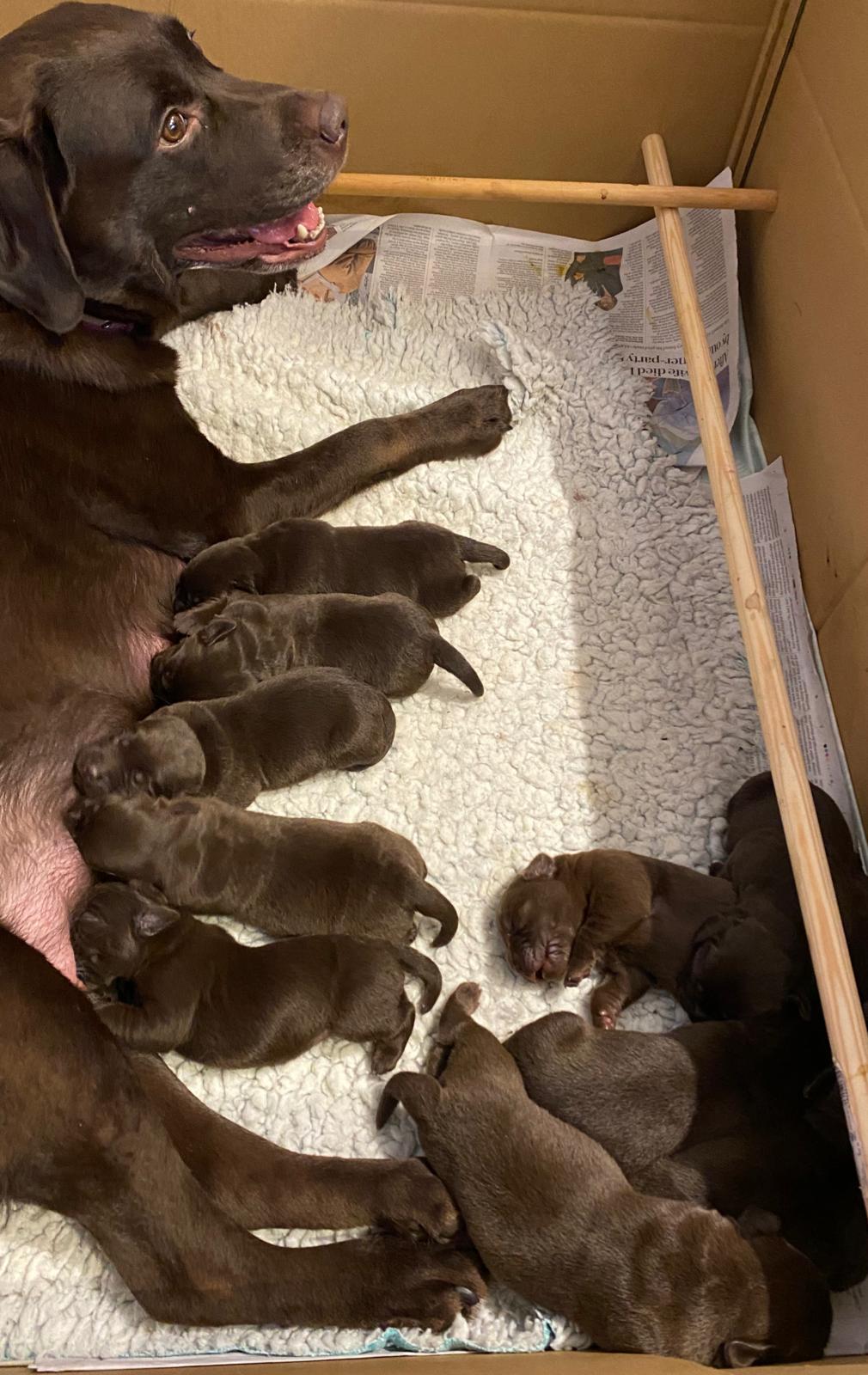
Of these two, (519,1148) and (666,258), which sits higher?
(666,258)

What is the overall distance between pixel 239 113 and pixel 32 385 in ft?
1.78

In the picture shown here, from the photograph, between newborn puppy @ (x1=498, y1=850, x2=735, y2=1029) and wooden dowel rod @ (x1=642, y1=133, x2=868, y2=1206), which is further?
newborn puppy @ (x1=498, y1=850, x2=735, y2=1029)

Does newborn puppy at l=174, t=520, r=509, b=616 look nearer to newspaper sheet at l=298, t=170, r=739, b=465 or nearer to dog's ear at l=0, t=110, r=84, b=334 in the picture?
dog's ear at l=0, t=110, r=84, b=334

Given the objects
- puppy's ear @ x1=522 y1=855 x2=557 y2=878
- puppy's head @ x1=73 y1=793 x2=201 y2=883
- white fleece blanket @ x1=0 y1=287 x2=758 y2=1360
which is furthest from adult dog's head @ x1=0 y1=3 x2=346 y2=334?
Result: puppy's ear @ x1=522 y1=855 x2=557 y2=878

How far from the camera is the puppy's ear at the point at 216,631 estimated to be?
6.00ft

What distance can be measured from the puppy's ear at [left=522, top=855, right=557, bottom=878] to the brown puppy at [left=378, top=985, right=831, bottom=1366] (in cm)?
39

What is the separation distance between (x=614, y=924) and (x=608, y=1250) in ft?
1.59

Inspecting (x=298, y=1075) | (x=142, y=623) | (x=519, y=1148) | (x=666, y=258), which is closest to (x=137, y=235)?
(x=142, y=623)

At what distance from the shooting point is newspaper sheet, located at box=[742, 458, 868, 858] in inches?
Result: 77.0

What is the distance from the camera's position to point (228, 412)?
2383mm

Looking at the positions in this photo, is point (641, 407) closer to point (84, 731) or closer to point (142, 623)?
point (142, 623)

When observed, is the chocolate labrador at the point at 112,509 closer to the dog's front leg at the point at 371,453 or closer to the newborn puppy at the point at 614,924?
the dog's front leg at the point at 371,453

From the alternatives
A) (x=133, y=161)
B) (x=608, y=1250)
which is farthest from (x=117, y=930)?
(x=133, y=161)

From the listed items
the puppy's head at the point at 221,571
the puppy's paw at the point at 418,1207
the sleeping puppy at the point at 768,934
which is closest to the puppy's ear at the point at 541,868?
the sleeping puppy at the point at 768,934
